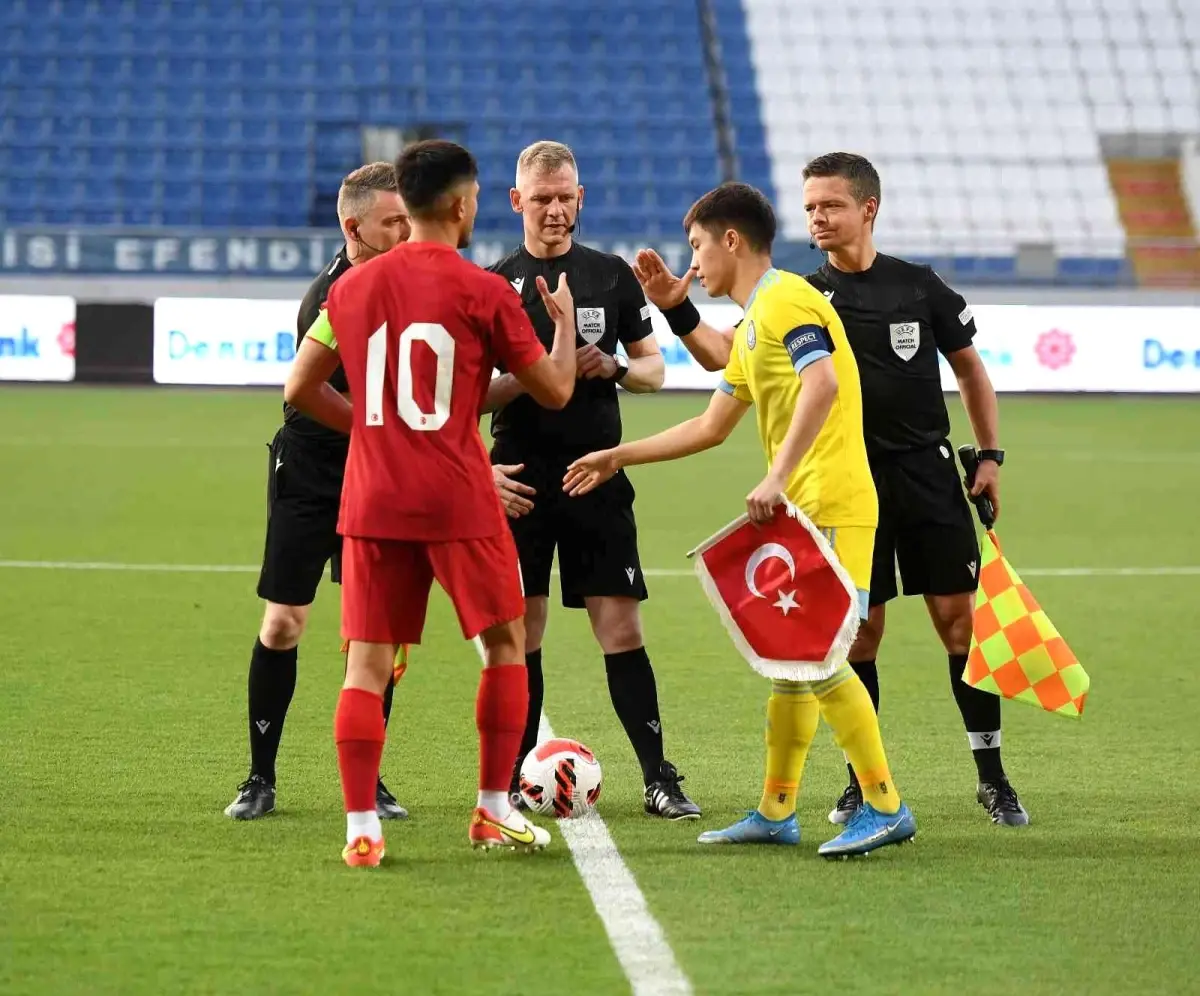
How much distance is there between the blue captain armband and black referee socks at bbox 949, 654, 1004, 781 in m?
1.31

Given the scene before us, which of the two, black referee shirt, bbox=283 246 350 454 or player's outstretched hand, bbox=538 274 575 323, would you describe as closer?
player's outstretched hand, bbox=538 274 575 323

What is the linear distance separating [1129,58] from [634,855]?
28.5 metres

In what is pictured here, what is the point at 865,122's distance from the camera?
95.5 feet

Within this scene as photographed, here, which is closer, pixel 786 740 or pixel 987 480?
pixel 786 740

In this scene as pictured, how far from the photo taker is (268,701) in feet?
17.0

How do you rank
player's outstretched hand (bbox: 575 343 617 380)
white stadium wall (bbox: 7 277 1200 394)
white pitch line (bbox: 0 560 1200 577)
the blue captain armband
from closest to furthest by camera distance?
1. the blue captain armband
2. player's outstretched hand (bbox: 575 343 617 380)
3. white pitch line (bbox: 0 560 1200 577)
4. white stadium wall (bbox: 7 277 1200 394)

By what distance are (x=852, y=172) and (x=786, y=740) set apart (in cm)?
156

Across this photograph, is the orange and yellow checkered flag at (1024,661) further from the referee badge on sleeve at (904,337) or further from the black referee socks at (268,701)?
the black referee socks at (268,701)

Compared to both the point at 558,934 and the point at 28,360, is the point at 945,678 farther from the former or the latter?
the point at 28,360

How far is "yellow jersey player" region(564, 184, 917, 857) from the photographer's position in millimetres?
4488

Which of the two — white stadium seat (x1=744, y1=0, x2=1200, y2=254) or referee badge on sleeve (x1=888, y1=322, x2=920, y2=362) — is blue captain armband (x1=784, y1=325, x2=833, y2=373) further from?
white stadium seat (x1=744, y1=0, x2=1200, y2=254)

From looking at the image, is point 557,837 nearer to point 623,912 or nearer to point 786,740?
point 786,740

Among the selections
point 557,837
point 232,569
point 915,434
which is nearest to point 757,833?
point 557,837

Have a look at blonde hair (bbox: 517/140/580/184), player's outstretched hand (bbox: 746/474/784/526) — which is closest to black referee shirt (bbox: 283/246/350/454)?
blonde hair (bbox: 517/140/580/184)
